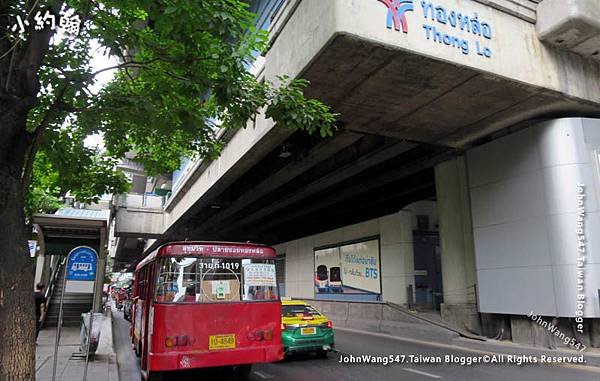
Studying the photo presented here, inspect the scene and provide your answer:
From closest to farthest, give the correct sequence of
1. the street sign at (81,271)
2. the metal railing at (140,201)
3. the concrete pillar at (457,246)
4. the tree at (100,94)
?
the tree at (100,94) → the street sign at (81,271) → the concrete pillar at (457,246) → the metal railing at (140,201)

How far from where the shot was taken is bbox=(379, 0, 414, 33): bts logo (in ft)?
29.5

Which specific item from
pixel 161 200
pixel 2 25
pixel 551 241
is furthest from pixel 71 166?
pixel 161 200

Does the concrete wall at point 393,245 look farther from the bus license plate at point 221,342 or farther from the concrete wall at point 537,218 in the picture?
the bus license plate at point 221,342

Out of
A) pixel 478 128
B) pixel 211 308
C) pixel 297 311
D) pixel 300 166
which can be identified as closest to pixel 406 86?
pixel 478 128

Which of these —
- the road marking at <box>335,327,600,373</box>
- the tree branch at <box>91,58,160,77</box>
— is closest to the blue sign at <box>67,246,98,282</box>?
the tree branch at <box>91,58,160,77</box>

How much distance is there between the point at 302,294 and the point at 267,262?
21.0 meters

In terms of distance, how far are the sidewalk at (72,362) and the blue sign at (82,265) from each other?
227 cm

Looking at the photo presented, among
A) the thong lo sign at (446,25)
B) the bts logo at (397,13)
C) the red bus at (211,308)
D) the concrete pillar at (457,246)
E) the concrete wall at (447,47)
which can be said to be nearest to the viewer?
the red bus at (211,308)

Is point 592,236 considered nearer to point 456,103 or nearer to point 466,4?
point 456,103

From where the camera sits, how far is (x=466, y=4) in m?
10.2

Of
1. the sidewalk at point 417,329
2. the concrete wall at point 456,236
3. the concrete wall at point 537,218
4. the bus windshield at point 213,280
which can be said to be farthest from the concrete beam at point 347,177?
the bus windshield at point 213,280

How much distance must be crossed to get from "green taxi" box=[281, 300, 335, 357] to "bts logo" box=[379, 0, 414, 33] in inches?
278

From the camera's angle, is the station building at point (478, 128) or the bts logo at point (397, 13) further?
the station building at point (478, 128)

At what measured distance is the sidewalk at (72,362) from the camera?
937cm
